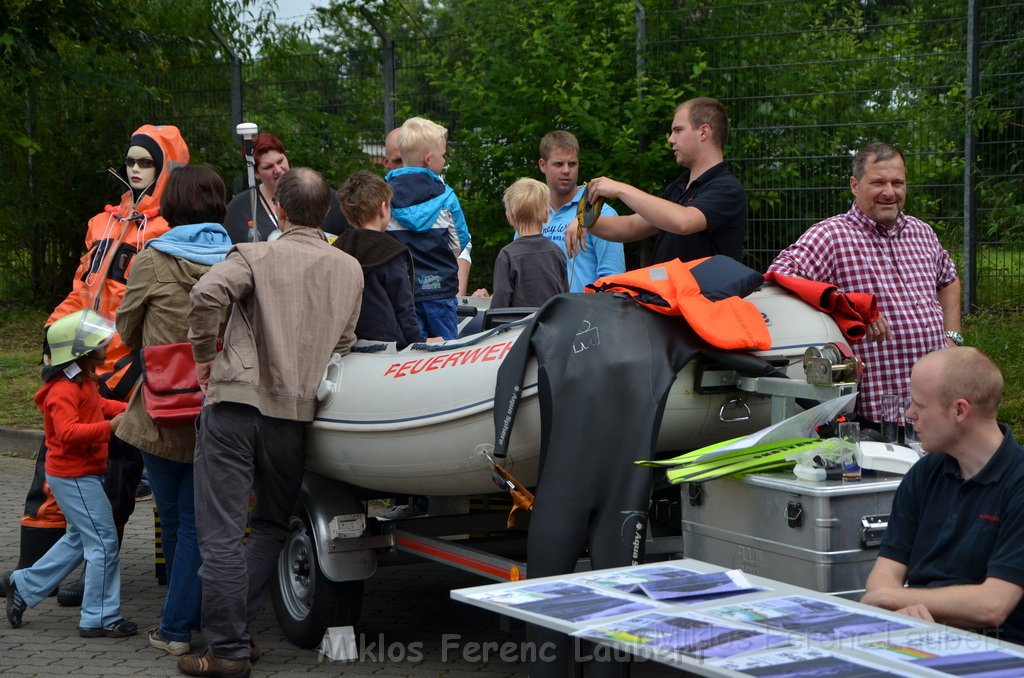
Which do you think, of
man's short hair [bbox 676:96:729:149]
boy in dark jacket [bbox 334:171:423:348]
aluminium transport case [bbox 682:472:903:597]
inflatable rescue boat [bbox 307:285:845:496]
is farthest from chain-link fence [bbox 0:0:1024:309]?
aluminium transport case [bbox 682:472:903:597]

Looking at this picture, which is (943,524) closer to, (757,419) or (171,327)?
(757,419)

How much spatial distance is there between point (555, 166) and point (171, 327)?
2.67 meters

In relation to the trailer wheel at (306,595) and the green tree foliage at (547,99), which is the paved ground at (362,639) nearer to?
the trailer wheel at (306,595)

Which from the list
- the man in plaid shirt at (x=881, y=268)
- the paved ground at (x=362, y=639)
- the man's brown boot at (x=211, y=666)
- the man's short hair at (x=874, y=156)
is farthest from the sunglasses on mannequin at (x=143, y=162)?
the man's short hair at (x=874, y=156)

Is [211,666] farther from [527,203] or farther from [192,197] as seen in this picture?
[527,203]

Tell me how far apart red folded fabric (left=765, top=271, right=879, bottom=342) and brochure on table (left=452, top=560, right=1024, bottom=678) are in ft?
5.50

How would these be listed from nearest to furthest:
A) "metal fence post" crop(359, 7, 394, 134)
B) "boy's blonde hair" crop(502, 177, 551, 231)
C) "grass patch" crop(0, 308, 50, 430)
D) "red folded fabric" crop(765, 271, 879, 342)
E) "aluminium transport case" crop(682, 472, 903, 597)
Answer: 1. "aluminium transport case" crop(682, 472, 903, 597)
2. "red folded fabric" crop(765, 271, 879, 342)
3. "boy's blonde hair" crop(502, 177, 551, 231)
4. "grass patch" crop(0, 308, 50, 430)
5. "metal fence post" crop(359, 7, 394, 134)

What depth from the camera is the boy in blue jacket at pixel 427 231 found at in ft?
20.2

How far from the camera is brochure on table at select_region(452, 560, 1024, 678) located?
Answer: 8.16 feet

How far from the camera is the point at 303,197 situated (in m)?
5.09

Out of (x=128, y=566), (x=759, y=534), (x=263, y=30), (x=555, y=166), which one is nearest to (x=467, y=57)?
(x=263, y=30)

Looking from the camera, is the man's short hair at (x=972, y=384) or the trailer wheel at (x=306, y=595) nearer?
the man's short hair at (x=972, y=384)

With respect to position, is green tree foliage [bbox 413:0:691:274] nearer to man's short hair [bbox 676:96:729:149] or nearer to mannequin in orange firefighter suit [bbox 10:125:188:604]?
mannequin in orange firefighter suit [bbox 10:125:188:604]

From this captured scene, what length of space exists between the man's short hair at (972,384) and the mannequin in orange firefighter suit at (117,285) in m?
3.65
